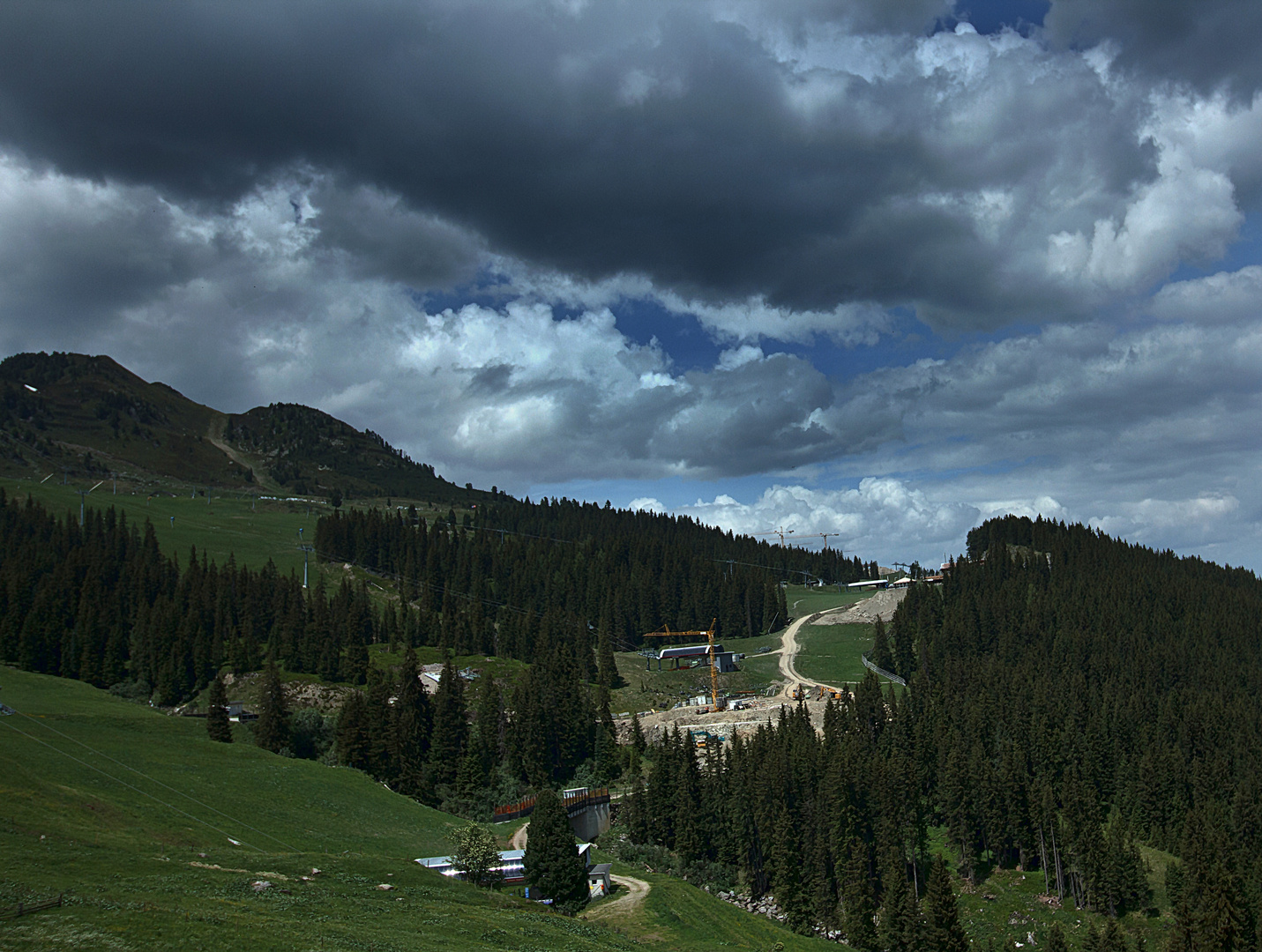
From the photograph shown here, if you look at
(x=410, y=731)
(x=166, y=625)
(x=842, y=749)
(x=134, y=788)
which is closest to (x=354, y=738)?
(x=410, y=731)

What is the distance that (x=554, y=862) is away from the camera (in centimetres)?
7538

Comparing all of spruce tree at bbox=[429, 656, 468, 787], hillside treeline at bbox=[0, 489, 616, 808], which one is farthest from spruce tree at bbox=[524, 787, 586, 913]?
spruce tree at bbox=[429, 656, 468, 787]

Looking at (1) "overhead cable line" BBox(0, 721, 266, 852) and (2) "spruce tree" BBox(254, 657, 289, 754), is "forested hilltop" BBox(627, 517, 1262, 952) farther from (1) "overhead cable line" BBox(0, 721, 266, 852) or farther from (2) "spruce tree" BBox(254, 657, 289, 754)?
(1) "overhead cable line" BBox(0, 721, 266, 852)

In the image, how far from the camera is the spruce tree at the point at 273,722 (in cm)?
11862

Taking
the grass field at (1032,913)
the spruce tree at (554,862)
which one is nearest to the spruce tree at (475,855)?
the spruce tree at (554,862)

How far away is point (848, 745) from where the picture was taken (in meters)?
124

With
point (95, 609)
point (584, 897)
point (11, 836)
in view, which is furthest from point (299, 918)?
point (95, 609)

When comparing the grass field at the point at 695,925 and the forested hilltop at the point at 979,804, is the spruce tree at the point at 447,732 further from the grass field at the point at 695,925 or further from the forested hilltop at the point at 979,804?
the grass field at the point at 695,925

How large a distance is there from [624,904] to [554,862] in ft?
27.7

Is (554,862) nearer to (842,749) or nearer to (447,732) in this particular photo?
(842,749)

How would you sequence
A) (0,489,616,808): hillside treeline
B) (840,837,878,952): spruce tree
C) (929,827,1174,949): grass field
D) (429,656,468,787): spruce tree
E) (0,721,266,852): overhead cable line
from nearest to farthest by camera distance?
1. (0,721,266,852): overhead cable line
2. (840,837,878,952): spruce tree
3. (929,827,1174,949): grass field
4. (0,489,616,808): hillside treeline
5. (429,656,468,787): spruce tree

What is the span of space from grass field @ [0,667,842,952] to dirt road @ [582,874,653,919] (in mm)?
1400

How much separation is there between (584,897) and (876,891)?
51519 millimetres

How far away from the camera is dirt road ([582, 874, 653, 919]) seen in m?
76.0
